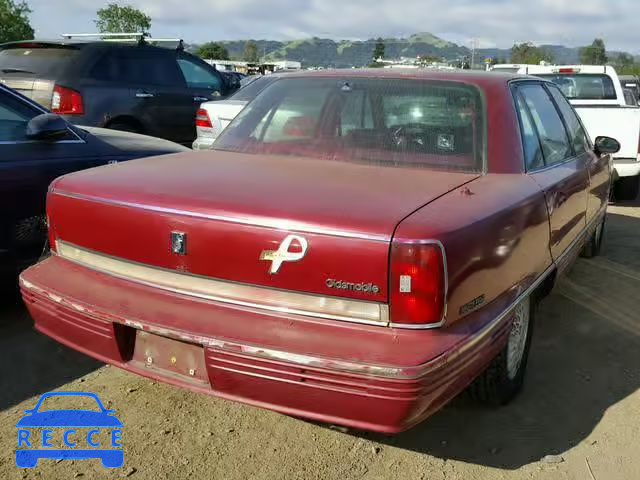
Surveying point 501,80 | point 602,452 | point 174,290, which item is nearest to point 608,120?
point 501,80

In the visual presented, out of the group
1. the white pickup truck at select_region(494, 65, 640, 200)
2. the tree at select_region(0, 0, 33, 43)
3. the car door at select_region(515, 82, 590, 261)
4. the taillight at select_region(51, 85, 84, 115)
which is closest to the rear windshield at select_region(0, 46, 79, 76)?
the taillight at select_region(51, 85, 84, 115)

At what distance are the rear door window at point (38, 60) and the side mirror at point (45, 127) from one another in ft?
11.0

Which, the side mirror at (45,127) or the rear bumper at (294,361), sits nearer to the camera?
the rear bumper at (294,361)

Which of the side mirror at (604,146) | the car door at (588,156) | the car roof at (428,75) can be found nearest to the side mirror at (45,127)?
the car roof at (428,75)

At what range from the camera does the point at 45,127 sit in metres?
4.01

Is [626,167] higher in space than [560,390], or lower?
higher

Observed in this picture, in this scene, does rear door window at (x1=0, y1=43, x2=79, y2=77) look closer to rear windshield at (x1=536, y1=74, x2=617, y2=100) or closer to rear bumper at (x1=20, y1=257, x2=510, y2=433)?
rear bumper at (x1=20, y1=257, x2=510, y2=433)

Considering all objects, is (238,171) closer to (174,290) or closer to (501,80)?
(174,290)

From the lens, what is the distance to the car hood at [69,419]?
288 cm

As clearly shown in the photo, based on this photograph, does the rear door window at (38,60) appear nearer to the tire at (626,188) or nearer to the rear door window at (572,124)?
the rear door window at (572,124)

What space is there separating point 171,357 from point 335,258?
743mm

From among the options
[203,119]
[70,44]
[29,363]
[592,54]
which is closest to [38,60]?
[70,44]

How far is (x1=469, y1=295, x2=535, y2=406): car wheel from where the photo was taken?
2.98 meters

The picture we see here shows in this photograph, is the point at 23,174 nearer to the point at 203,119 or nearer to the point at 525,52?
the point at 203,119
